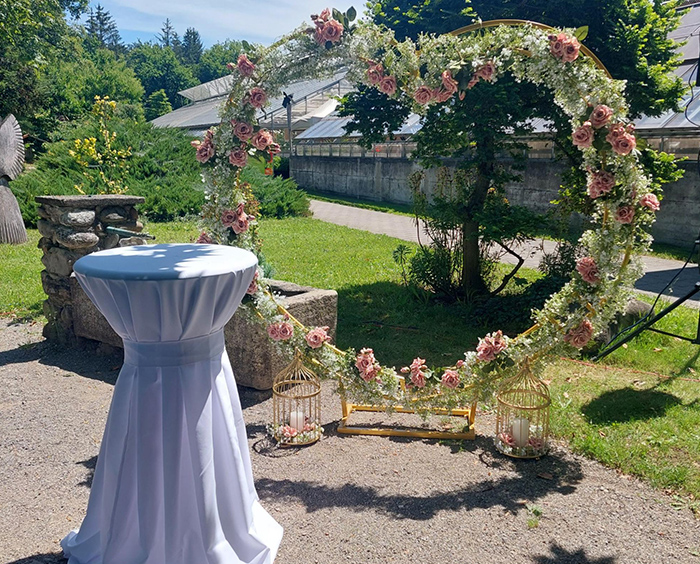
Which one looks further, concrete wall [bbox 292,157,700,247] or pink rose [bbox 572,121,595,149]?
concrete wall [bbox 292,157,700,247]

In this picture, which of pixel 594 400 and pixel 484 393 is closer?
pixel 484 393

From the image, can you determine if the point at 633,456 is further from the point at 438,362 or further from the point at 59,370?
the point at 59,370

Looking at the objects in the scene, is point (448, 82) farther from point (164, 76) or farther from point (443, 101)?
point (164, 76)

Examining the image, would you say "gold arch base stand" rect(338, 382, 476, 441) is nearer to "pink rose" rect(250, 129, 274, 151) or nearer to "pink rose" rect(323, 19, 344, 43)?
"pink rose" rect(250, 129, 274, 151)

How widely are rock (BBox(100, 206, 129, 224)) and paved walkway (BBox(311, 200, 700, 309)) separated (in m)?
3.44

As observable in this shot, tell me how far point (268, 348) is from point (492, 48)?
2.81m

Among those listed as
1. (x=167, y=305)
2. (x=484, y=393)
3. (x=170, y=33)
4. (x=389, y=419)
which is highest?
(x=170, y=33)

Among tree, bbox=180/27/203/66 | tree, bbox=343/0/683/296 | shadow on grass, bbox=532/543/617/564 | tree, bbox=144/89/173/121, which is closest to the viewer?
shadow on grass, bbox=532/543/617/564

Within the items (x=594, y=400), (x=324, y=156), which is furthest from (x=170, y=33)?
(x=594, y=400)

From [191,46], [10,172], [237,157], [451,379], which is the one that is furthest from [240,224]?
[191,46]

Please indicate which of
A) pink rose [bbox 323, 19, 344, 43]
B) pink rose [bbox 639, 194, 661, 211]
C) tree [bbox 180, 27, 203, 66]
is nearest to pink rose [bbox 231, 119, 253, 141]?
pink rose [bbox 323, 19, 344, 43]

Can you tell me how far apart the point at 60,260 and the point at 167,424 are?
13.6 ft

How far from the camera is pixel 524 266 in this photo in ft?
33.0

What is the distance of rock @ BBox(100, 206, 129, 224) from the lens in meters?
6.13
